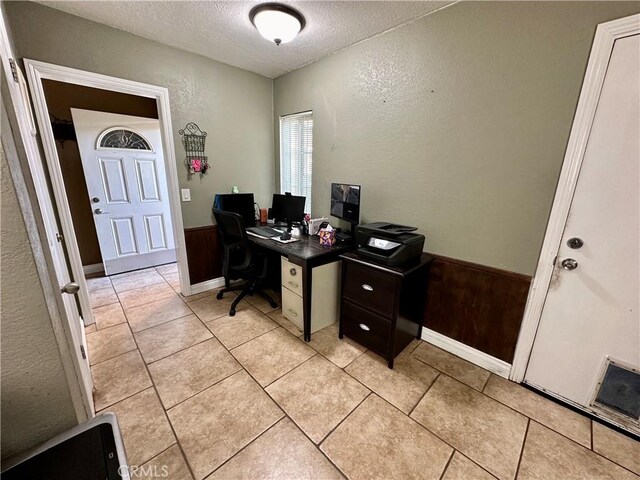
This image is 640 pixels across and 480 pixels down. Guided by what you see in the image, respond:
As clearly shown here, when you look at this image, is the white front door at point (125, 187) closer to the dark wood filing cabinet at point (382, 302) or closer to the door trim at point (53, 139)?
the door trim at point (53, 139)

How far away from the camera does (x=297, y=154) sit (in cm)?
311

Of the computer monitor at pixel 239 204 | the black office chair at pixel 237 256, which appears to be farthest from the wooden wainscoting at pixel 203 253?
the black office chair at pixel 237 256

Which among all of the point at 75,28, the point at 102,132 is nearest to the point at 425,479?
the point at 75,28

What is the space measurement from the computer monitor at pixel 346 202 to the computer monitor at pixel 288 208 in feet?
1.29

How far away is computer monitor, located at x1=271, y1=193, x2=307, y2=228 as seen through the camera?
2709 millimetres

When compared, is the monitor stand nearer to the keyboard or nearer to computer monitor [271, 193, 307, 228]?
computer monitor [271, 193, 307, 228]

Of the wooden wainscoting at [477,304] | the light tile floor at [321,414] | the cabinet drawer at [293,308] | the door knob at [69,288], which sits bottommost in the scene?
the light tile floor at [321,414]

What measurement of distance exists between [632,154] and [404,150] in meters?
1.22

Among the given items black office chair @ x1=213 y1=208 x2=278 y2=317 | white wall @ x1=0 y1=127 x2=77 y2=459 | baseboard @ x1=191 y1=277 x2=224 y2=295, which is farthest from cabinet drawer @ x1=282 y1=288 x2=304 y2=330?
white wall @ x1=0 y1=127 x2=77 y2=459

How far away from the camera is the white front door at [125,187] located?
121 inches

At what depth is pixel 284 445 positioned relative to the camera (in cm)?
133

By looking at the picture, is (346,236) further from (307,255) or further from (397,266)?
(397,266)

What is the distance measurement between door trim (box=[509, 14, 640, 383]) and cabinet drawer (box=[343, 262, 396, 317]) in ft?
2.85

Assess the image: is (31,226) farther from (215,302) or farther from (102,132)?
(102,132)
